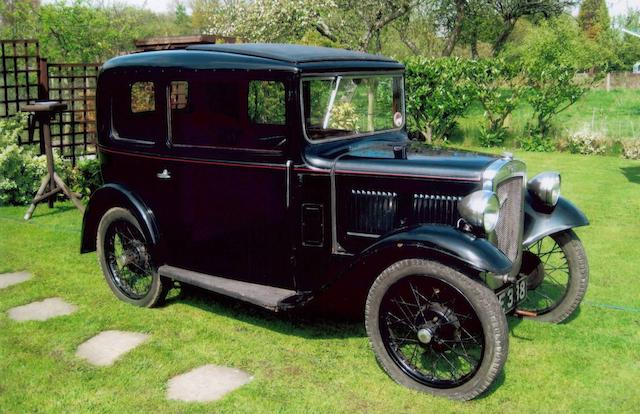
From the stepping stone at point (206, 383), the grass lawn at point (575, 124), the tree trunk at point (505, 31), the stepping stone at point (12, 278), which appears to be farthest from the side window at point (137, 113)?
the tree trunk at point (505, 31)

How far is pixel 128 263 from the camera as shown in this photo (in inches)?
195

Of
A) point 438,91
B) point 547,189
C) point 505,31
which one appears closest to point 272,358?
point 547,189

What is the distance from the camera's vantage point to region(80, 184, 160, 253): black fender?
181 inches

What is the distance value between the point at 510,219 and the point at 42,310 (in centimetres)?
357

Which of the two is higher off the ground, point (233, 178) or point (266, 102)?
point (266, 102)

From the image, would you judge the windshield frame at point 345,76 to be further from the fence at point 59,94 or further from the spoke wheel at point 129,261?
the fence at point 59,94

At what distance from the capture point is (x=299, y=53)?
13.4ft

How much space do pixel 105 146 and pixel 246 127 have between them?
147 cm

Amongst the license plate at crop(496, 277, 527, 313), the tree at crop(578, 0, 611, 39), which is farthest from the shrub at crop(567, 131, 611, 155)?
the tree at crop(578, 0, 611, 39)

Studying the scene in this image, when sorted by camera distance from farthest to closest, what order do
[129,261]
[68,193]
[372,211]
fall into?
[68,193], [129,261], [372,211]

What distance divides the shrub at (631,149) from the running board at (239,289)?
10.3 metres

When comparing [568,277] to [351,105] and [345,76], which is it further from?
[345,76]

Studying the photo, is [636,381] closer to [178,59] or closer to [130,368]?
[130,368]

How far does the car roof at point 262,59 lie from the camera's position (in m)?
3.96
